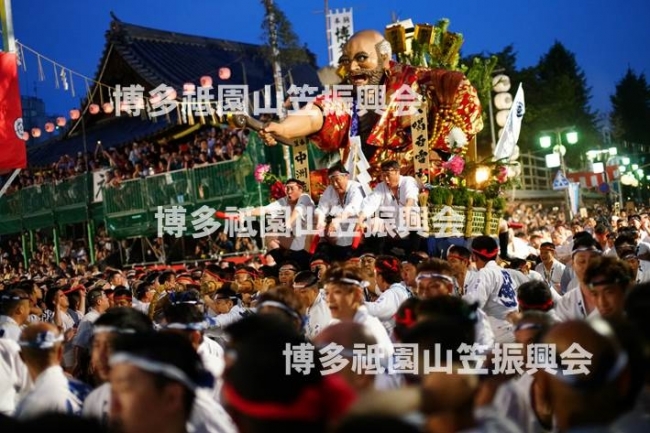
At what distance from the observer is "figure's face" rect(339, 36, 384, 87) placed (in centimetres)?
1022

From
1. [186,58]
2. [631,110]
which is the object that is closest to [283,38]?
[186,58]

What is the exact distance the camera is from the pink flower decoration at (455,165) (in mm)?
10273

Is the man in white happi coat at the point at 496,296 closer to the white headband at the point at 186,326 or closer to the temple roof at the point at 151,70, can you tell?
the white headband at the point at 186,326

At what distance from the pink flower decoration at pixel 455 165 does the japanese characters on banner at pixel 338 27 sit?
1347 centimetres

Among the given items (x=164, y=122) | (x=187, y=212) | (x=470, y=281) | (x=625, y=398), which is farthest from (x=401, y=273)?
(x=164, y=122)

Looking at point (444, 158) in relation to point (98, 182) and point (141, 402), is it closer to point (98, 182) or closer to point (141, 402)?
point (141, 402)

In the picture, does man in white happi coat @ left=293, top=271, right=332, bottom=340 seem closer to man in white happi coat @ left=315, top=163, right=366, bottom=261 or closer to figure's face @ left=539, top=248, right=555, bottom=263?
man in white happi coat @ left=315, top=163, right=366, bottom=261

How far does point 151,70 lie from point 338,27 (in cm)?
666

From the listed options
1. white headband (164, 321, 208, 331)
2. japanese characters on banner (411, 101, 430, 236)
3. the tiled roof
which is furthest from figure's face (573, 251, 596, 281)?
the tiled roof

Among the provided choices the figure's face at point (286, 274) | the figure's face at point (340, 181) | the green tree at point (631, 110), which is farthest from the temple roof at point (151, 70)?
the green tree at point (631, 110)

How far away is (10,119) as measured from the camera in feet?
32.5

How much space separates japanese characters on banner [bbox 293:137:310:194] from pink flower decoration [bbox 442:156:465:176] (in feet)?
6.03

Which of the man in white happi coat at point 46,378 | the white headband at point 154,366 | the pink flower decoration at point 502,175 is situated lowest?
the man in white happi coat at point 46,378

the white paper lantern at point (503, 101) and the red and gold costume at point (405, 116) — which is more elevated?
the white paper lantern at point (503, 101)
